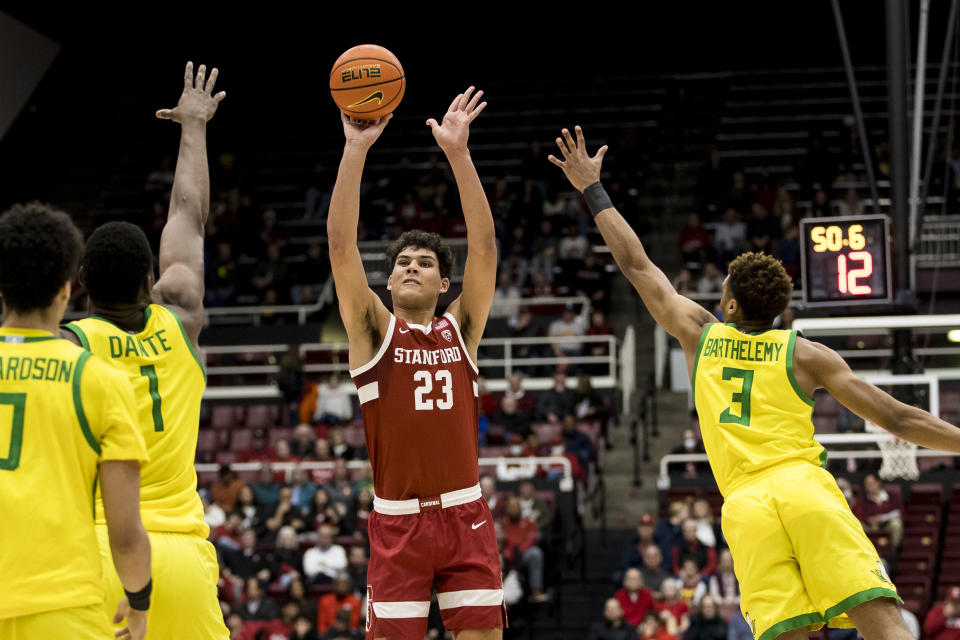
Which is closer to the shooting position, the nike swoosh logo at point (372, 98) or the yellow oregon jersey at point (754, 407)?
the yellow oregon jersey at point (754, 407)

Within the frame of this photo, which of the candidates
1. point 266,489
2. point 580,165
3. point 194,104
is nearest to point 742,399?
point 580,165

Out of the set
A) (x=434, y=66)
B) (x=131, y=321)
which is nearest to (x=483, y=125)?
(x=434, y=66)

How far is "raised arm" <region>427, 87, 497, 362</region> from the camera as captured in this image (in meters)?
6.33

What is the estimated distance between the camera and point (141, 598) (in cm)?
426

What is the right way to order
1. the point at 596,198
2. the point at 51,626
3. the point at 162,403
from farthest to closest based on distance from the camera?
the point at 596,198 → the point at 162,403 → the point at 51,626

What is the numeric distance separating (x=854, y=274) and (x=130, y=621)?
28.5ft

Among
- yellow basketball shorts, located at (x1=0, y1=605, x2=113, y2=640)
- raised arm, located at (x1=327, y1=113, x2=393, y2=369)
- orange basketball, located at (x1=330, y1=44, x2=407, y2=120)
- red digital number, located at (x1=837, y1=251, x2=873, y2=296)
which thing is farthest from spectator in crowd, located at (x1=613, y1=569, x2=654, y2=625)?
yellow basketball shorts, located at (x1=0, y1=605, x2=113, y2=640)

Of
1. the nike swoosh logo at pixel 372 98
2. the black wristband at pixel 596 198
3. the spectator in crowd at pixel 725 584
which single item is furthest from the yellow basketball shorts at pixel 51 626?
the spectator in crowd at pixel 725 584

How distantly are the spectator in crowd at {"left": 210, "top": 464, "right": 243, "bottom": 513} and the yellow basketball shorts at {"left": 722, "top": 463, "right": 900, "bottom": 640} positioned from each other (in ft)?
38.1

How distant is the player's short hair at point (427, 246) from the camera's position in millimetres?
6418

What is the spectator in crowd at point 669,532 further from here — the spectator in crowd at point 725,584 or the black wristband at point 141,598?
the black wristband at point 141,598

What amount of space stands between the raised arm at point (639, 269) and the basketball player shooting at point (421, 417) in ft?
2.35

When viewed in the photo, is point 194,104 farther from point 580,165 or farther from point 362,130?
point 580,165

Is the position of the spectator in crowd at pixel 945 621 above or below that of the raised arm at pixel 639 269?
below
